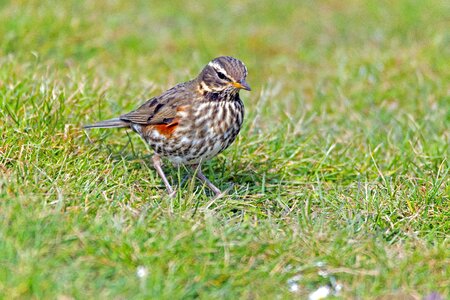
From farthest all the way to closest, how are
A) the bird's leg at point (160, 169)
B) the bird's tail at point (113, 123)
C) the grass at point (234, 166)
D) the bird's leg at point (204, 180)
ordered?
1. the bird's tail at point (113, 123)
2. the bird's leg at point (204, 180)
3. the bird's leg at point (160, 169)
4. the grass at point (234, 166)

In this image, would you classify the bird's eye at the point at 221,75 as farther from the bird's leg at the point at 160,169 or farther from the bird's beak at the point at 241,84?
the bird's leg at the point at 160,169

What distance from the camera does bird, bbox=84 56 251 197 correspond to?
22.0ft

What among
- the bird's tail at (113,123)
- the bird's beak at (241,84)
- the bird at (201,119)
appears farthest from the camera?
the bird's tail at (113,123)

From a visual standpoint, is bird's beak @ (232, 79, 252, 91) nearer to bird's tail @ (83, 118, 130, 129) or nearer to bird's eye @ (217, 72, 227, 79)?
bird's eye @ (217, 72, 227, 79)

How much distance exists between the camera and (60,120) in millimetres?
7340

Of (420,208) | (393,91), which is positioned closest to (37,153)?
(420,208)

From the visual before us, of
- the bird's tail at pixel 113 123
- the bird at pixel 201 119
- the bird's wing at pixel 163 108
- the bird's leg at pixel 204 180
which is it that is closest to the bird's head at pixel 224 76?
the bird at pixel 201 119

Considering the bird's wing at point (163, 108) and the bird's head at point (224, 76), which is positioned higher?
the bird's head at point (224, 76)

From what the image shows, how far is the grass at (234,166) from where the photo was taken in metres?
5.06

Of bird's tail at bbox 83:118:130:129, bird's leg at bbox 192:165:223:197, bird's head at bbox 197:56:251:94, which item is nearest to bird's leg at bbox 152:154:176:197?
bird's leg at bbox 192:165:223:197

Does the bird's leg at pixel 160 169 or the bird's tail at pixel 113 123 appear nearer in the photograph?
A: the bird's leg at pixel 160 169

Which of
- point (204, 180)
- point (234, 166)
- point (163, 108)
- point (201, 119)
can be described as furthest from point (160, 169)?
point (234, 166)

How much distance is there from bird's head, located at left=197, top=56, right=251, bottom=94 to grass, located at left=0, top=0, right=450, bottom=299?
88 centimetres

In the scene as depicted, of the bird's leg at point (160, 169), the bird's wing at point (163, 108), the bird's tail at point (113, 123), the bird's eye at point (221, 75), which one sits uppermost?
the bird's eye at point (221, 75)
